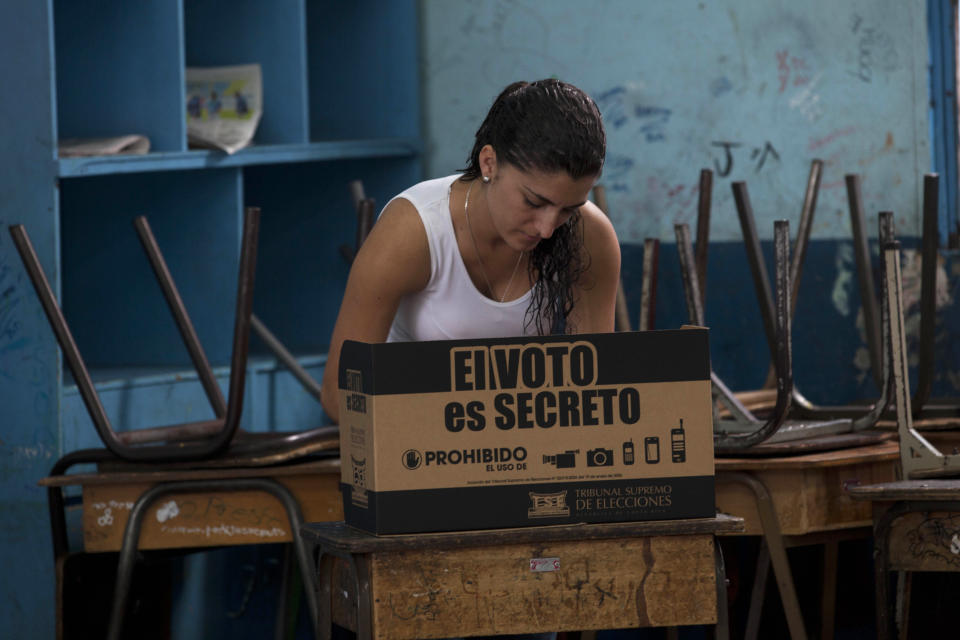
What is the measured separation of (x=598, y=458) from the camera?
1948 millimetres

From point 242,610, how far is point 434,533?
1.80 meters

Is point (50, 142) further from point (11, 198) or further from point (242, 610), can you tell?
point (242, 610)

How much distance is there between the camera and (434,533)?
6.34 feet

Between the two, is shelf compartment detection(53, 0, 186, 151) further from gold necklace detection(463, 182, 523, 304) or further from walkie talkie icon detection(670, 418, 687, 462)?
A: walkie talkie icon detection(670, 418, 687, 462)

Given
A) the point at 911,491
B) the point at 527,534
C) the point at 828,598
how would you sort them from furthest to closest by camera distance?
the point at 828,598, the point at 911,491, the point at 527,534

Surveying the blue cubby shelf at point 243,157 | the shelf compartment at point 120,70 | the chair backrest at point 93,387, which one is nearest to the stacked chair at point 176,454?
the chair backrest at point 93,387

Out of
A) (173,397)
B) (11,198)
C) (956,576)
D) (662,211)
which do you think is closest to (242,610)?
(173,397)

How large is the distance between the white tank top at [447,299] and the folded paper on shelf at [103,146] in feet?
3.84

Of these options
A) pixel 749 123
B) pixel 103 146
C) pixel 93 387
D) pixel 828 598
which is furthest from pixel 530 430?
pixel 749 123

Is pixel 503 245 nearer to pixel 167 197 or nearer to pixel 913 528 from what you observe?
pixel 913 528

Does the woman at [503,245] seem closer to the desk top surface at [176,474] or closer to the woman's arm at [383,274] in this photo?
the woman's arm at [383,274]

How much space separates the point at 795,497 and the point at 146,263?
5.46 feet

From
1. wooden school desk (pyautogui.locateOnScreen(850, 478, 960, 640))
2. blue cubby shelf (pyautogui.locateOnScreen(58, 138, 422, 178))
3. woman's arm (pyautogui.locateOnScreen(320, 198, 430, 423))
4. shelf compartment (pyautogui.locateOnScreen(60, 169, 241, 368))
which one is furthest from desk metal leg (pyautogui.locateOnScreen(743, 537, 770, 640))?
blue cubby shelf (pyautogui.locateOnScreen(58, 138, 422, 178))

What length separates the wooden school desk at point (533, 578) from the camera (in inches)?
76.0
